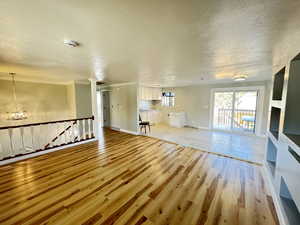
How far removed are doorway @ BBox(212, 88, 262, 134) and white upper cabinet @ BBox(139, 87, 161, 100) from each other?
2994 mm

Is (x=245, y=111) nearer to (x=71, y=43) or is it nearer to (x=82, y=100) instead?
(x=71, y=43)

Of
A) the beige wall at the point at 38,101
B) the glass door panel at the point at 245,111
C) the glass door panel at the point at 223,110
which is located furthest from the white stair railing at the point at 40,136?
the glass door panel at the point at 245,111

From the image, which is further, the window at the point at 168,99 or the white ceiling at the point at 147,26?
the window at the point at 168,99

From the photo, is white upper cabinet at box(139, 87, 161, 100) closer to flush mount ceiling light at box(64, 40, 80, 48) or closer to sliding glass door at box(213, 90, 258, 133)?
sliding glass door at box(213, 90, 258, 133)

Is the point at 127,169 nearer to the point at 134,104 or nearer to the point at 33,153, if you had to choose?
the point at 33,153

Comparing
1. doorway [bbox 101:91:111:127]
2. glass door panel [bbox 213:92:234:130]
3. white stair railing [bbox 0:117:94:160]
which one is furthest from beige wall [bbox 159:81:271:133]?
white stair railing [bbox 0:117:94:160]

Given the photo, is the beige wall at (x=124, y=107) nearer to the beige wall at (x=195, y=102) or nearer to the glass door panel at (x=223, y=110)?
the beige wall at (x=195, y=102)

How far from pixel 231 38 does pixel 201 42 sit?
33 centimetres

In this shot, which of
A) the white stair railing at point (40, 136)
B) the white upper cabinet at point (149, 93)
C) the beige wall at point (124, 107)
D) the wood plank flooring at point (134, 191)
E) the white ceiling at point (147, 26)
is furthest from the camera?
the white upper cabinet at point (149, 93)

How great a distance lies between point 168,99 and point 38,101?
607cm

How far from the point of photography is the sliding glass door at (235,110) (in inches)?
199

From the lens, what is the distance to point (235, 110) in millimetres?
5348

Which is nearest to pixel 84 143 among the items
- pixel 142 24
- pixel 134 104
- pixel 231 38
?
pixel 134 104

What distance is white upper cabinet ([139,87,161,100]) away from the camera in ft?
21.1
